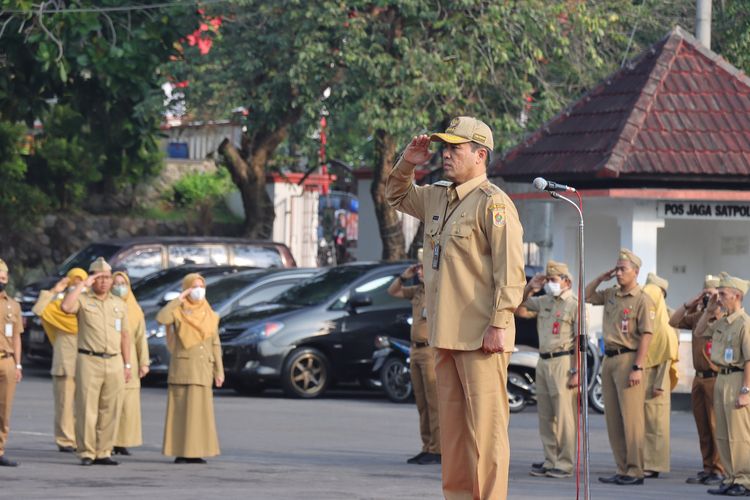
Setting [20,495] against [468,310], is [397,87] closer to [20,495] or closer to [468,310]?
[20,495]

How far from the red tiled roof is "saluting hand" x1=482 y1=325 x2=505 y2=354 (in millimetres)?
11161

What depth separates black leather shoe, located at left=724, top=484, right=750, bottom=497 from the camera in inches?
485

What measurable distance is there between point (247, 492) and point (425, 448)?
284 centimetres

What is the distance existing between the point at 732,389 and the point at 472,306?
5357 millimetres

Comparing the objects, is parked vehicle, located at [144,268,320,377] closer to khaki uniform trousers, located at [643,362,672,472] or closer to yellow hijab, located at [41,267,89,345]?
yellow hijab, located at [41,267,89,345]

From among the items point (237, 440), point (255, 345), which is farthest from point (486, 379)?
point (255, 345)

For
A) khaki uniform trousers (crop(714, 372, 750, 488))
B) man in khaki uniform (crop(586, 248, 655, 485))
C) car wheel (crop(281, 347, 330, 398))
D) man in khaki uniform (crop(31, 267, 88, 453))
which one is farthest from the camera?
car wheel (crop(281, 347, 330, 398))

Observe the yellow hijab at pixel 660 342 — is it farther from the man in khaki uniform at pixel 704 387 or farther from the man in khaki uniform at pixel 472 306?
the man in khaki uniform at pixel 472 306

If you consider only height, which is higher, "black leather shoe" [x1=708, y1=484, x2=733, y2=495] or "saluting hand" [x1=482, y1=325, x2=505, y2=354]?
"saluting hand" [x1=482, y1=325, x2=505, y2=354]

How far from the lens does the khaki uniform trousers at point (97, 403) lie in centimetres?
1353

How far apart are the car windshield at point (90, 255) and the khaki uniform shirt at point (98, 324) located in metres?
9.62

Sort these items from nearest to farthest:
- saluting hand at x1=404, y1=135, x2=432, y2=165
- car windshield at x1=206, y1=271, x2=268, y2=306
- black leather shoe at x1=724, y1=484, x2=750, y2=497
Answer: saluting hand at x1=404, y1=135, x2=432, y2=165 → black leather shoe at x1=724, y1=484, x2=750, y2=497 → car windshield at x1=206, y1=271, x2=268, y2=306

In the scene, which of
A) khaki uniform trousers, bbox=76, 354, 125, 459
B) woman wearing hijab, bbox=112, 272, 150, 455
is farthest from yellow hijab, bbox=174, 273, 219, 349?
khaki uniform trousers, bbox=76, 354, 125, 459

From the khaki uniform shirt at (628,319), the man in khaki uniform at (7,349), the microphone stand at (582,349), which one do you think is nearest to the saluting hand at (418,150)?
the microphone stand at (582,349)
